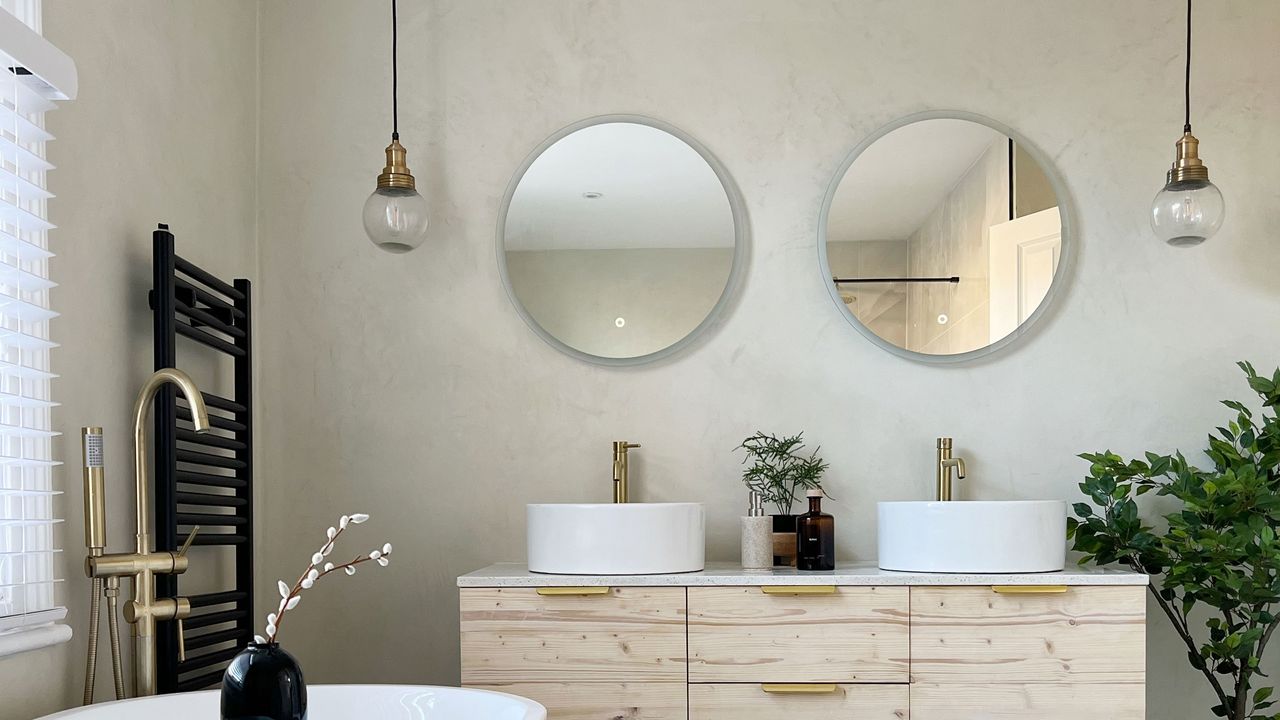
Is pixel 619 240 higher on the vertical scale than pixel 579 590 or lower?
higher

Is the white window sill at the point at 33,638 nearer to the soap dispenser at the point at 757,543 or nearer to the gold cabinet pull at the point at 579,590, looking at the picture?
the gold cabinet pull at the point at 579,590

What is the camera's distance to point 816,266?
2.60 meters

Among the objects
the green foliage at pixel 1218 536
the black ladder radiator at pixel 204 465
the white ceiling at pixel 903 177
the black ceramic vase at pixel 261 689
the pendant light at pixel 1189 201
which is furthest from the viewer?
the white ceiling at pixel 903 177

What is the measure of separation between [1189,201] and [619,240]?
4.10 feet

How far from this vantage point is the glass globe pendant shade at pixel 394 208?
7.95ft

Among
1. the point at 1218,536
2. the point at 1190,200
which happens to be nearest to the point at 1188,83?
the point at 1190,200

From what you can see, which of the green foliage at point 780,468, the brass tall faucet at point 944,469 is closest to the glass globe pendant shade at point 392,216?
the green foliage at point 780,468

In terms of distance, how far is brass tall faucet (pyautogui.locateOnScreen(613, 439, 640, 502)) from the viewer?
2.48m

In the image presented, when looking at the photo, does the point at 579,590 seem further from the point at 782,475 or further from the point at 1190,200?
the point at 1190,200

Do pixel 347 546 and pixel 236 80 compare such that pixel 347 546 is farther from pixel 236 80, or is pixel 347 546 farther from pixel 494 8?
pixel 494 8

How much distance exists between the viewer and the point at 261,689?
1.21 meters

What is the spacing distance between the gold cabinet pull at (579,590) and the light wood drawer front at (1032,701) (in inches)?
24.6

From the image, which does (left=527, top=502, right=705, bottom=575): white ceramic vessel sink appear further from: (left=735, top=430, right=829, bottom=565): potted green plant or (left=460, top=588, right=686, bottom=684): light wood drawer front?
(left=735, top=430, right=829, bottom=565): potted green plant

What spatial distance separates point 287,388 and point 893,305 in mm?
1447
